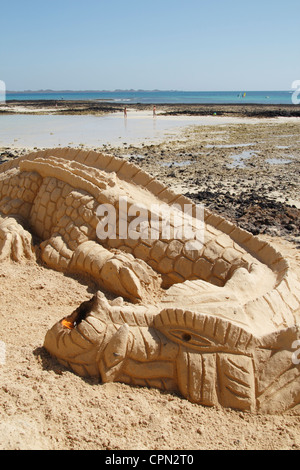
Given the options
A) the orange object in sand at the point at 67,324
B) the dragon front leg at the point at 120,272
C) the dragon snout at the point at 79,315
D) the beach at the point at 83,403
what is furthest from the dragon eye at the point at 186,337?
the dragon front leg at the point at 120,272

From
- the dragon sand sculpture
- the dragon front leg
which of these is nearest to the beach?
the dragon sand sculpture

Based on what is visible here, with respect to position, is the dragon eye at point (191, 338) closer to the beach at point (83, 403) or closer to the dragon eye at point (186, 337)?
the dragon eye at point (186, 337)

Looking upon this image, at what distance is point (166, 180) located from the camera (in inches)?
369

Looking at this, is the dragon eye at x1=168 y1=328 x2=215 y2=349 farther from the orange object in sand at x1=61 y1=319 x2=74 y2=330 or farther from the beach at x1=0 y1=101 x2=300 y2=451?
the orange object in sand at x1=61 y1=319 x2=74 y2=330

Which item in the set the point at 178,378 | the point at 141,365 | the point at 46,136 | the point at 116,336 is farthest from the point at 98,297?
the point at 46,136

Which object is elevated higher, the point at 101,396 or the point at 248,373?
the point at 248,373

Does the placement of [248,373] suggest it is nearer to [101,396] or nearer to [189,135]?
[101,396]

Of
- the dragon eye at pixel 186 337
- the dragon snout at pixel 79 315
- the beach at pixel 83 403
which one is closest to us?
the beach at pixel 83 403

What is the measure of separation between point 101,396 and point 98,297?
0.70 meters

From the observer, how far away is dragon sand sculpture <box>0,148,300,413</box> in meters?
2.53

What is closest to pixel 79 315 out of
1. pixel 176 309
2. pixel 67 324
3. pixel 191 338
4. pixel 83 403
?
pixel 67 324

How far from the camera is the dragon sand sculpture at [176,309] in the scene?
253 centimetres
